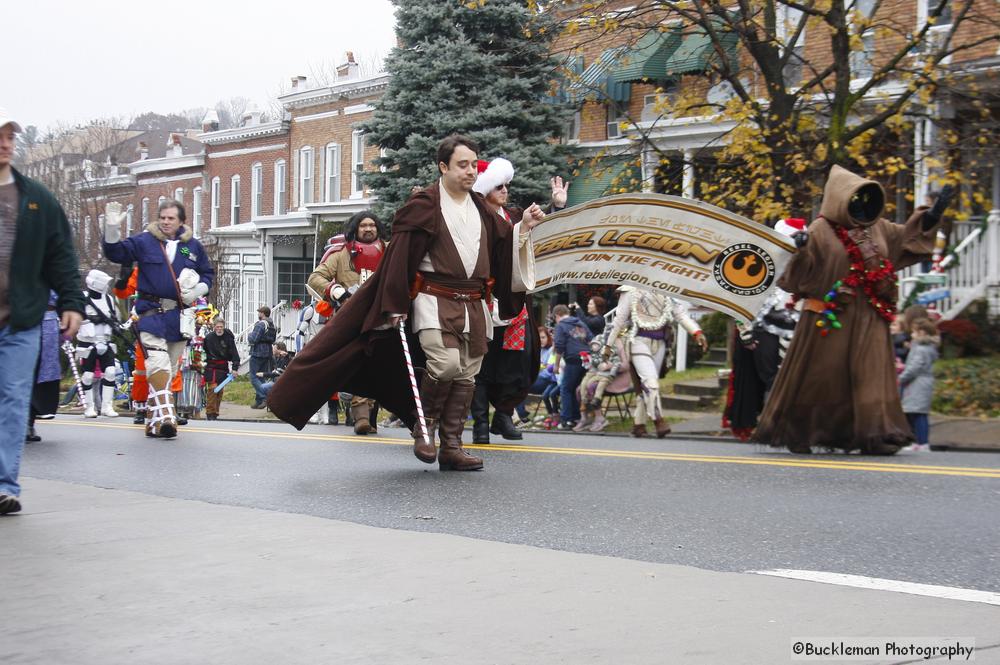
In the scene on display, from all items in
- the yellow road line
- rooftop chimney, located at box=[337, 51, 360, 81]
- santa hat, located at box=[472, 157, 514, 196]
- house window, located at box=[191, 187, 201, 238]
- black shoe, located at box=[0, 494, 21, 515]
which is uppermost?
rooftop chimney, located at box=[337, 51, 360, 81]

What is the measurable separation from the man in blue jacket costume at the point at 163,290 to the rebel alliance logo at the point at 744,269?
4.69 m

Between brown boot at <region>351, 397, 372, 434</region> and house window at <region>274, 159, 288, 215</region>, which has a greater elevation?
house window at <region>274, 159, 288, 215</region>

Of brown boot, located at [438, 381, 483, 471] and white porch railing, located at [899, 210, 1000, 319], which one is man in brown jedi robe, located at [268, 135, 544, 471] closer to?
brown boot, located at [438, 381, 483, 471]

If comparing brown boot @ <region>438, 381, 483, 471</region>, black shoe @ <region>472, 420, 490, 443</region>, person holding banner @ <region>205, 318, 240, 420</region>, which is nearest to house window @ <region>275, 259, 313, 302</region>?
person holding banner @ <region>205, 318, 240, 420</region>

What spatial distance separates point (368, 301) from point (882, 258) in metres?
4.14

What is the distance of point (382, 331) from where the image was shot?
9031mm

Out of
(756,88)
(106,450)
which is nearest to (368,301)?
(106,450)

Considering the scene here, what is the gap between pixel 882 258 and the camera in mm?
10648

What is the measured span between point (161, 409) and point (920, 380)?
7085mm

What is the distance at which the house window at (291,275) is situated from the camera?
151 feet

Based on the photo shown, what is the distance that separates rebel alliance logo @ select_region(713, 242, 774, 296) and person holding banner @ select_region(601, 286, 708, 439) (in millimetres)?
3147

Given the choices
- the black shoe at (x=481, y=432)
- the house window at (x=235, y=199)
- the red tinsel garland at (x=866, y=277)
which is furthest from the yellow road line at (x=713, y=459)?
the house window at (x=235, y=199)

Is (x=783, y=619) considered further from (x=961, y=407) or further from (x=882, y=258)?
(x=961, y=407)

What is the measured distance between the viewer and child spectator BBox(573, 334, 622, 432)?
17.8 meters
